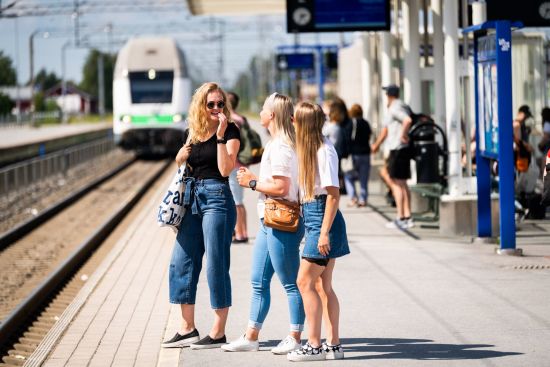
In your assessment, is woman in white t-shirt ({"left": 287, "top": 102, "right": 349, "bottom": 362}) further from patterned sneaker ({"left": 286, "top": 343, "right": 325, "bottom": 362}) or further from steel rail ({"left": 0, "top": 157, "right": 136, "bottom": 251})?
steel rail ({"left": 0, "top": 157, "right": 136, "bottom": 251})

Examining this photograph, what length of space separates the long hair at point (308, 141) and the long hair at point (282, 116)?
11 cm

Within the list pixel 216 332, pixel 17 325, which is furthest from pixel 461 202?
pixel 216 332

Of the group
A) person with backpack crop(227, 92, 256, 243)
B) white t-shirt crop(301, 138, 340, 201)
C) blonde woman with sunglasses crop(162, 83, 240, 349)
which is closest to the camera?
white t-shirt crop(301, 138, 340, 201)

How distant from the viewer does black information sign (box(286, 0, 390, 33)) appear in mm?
17062

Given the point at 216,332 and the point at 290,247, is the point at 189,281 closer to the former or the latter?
the point at 216,332

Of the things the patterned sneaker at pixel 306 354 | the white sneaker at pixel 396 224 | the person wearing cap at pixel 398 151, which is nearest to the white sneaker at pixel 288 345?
the patterned sneaker at pixel 306 354

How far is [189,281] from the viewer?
7.96 metres

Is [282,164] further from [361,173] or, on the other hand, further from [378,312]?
[361,173]

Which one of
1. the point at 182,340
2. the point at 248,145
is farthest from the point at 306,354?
the point at 248,145

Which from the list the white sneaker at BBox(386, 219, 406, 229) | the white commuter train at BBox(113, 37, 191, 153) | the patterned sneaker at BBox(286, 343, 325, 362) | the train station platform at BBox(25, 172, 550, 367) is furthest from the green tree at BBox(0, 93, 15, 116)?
the patterned sneaker at BBox(286, 343, 325, 362)

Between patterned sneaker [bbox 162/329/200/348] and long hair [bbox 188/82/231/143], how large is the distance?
4.16 ft

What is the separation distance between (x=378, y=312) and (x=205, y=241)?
1931mm

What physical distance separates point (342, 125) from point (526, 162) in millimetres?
3039

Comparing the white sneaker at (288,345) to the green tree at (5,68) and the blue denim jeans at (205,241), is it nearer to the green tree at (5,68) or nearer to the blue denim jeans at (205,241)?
the blue denim jeans at (205,241)
